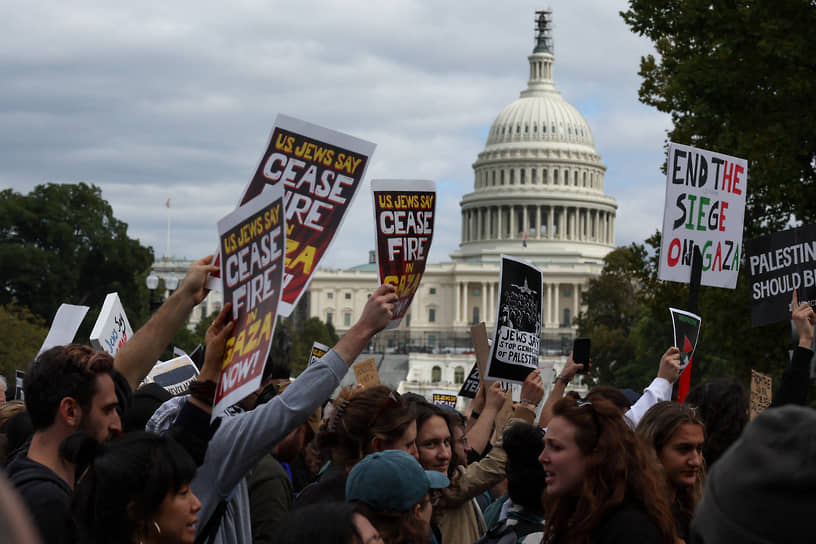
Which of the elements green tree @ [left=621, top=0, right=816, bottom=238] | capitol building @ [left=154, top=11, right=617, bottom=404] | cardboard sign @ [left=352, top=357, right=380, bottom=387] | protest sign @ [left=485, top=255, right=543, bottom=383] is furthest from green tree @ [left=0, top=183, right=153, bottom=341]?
capitol building @ [left=154, top=11, right=617, bottom=404]

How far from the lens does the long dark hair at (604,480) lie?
158 inches

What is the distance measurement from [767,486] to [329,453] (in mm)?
4012

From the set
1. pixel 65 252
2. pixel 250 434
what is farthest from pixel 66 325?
pixel 65 252

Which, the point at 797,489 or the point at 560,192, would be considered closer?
the point at 797,489

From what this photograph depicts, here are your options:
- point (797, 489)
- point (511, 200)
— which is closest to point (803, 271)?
point (797, 489)

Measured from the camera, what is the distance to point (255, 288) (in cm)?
402

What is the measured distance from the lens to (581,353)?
8.05 metres

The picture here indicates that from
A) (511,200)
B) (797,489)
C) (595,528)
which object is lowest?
(595,528)

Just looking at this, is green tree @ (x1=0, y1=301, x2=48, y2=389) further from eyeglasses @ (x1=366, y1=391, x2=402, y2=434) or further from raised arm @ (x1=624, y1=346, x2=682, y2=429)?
eyeglasses @ (x1=366, y1=391, x2=402, y2=434)

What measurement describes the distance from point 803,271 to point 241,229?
4.90 m

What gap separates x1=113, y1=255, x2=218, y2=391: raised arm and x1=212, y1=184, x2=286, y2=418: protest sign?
0.41 meters

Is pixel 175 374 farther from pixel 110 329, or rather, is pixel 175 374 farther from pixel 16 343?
pixel 16 343

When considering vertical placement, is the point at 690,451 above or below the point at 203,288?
below

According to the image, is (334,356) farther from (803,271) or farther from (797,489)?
(803,271)
